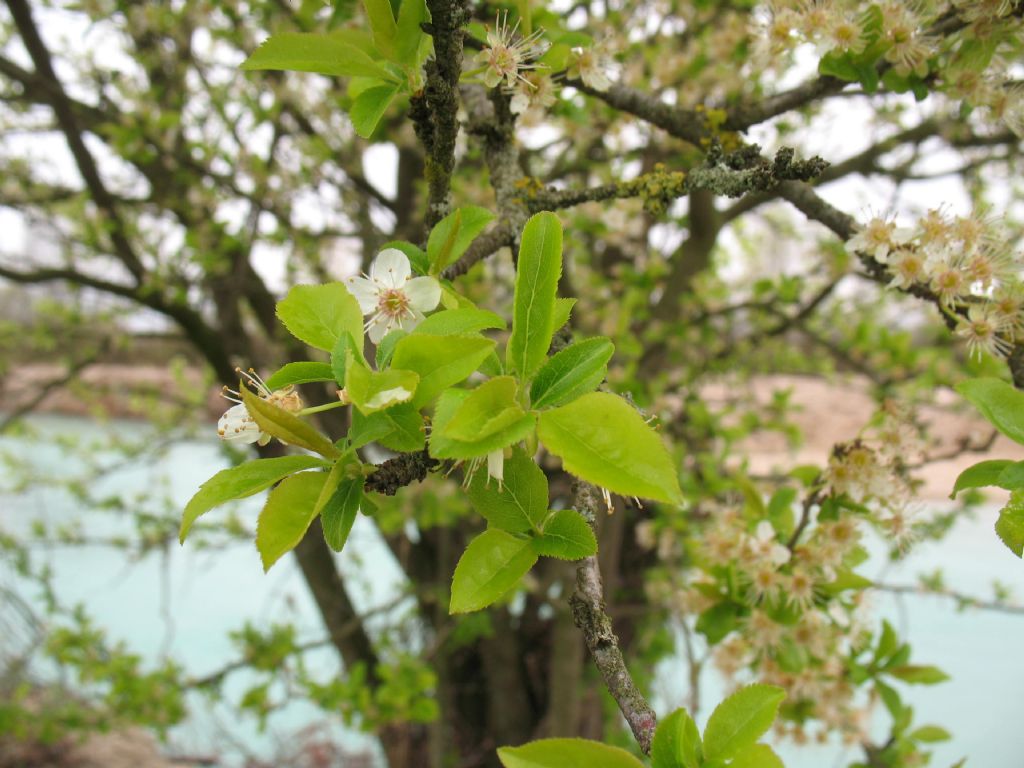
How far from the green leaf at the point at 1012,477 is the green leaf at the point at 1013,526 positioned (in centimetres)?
2

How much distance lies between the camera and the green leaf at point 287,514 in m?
0.40

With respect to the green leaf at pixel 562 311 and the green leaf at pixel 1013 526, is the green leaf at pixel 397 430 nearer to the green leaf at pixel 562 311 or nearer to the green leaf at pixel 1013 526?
the green leaf at pixel 562 311

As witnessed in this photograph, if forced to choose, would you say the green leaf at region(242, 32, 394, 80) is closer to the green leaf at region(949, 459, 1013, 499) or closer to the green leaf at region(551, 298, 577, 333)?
the green leaf at region(551, 298, 577, 333)

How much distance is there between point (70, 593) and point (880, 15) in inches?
176

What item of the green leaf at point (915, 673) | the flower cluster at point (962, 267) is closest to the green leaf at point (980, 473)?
the flower cluster at point (962, 267)

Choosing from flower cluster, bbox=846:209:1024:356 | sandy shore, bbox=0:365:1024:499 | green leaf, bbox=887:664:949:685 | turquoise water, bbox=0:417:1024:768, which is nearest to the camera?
flower cluster, bbox=846:209:1024:356

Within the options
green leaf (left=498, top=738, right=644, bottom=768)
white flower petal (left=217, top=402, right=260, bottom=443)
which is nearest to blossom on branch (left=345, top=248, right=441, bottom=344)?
white flower petal (left=217, top=402, right=260, bottom=443)

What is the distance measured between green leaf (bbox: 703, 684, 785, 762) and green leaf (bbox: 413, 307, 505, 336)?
293mm

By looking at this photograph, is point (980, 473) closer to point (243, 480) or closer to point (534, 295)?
point (534, 295)

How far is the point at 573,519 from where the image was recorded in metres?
0.45

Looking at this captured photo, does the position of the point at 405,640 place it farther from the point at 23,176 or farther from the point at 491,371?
the point at 491,371

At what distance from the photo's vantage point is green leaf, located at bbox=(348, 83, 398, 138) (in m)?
0.56

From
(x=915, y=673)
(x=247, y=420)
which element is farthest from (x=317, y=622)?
(x=247, y=420)

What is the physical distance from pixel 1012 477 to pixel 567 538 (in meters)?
0.35
